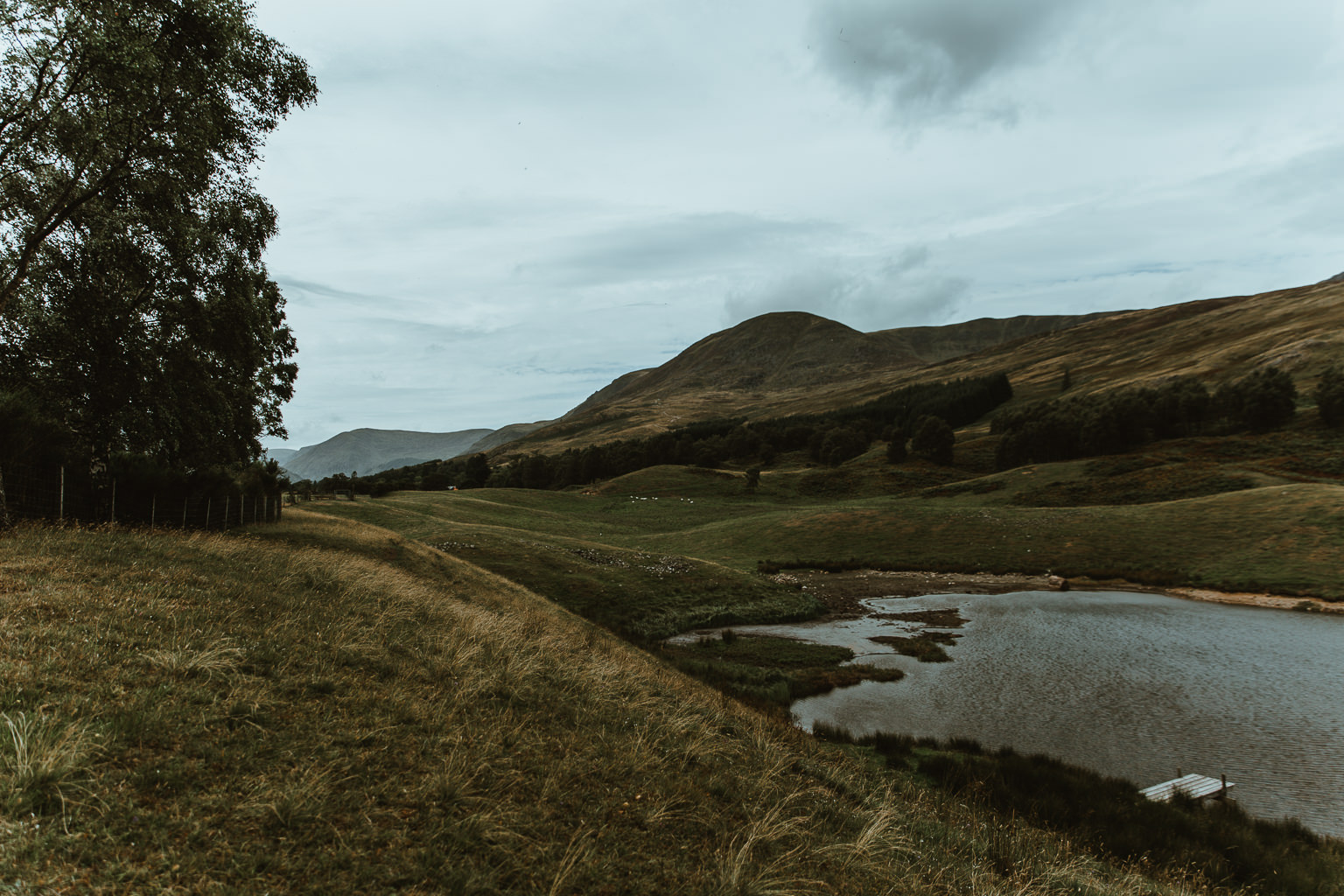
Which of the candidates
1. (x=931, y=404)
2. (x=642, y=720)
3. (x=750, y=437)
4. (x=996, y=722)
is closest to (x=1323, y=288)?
(x=931, y=404)

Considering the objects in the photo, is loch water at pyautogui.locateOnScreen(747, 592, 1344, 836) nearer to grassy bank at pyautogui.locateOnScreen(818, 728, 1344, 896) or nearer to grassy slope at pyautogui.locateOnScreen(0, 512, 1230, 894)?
grassy bank at pyautogui.locateOnScreen(818, 728, 1344, 896)

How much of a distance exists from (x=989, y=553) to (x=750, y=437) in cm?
11341

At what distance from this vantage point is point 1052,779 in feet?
45.9

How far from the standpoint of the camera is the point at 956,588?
42469 mm

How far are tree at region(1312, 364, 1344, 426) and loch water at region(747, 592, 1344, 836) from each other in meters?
63.0

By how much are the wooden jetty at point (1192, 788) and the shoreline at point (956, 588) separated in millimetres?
20179

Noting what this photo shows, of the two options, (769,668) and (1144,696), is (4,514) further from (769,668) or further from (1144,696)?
(1144,696)

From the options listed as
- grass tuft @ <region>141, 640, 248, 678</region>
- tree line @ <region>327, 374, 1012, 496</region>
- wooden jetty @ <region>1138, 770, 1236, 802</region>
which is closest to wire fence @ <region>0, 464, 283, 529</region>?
grass tuft @ <region>141, 640, 248, 678</region>

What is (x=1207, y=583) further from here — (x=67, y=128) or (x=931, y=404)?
(x=931, y=404)

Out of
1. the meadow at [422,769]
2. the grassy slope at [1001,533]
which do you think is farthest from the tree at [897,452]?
the meadow at [422,769]

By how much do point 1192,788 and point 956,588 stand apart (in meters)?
29.8

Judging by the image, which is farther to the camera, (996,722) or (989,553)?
(989,553)

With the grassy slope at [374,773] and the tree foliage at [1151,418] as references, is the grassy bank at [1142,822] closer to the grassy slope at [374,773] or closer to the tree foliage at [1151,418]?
the grassy slope at [374,773]

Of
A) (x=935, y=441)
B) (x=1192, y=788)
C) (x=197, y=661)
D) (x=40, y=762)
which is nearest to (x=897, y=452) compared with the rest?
(x=935, y=441)
